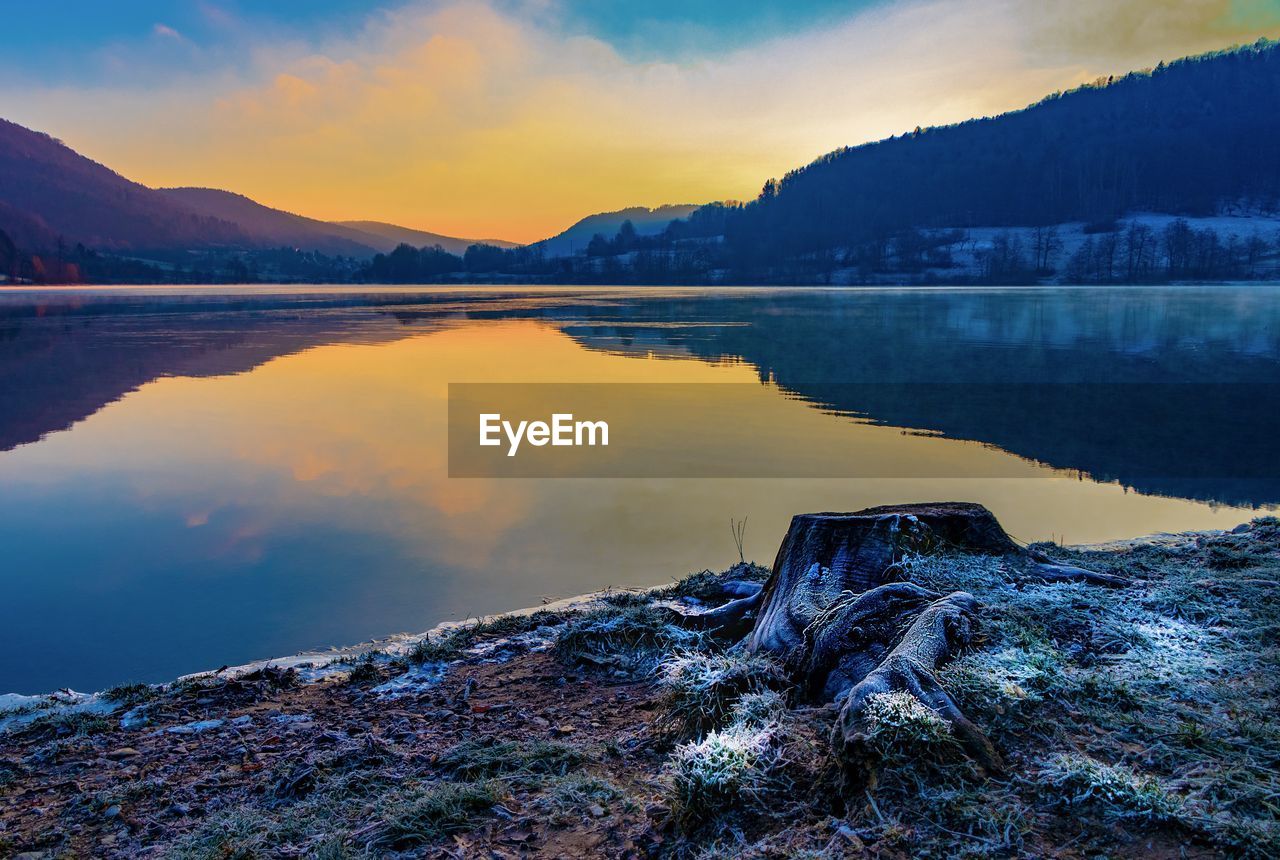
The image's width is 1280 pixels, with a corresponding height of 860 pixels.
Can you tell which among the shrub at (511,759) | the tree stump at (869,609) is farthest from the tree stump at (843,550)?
the shrub at (511,759)

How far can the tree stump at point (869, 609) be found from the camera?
390 centimetres

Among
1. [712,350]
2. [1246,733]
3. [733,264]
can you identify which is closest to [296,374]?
[712,350]

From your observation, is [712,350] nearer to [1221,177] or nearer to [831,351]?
[831,351]

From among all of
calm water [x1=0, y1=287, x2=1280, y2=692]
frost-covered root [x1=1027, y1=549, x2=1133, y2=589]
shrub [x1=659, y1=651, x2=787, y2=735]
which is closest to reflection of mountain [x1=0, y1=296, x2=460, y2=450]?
calm water [x1=0, y1=287, x2=1280, y2=692]

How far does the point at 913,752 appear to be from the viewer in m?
3.49

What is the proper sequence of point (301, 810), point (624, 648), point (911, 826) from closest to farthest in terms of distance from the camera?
point (911, 826) < point (301, 810) < point (624, 648)

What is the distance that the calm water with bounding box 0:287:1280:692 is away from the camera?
8.52 meters

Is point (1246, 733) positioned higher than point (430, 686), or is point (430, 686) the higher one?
point (1246, 733)

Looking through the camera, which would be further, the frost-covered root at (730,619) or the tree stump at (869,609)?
the frost-covered root at (730,619)

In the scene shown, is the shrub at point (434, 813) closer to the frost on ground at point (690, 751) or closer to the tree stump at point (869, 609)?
the frost on ground at point (690, 751)

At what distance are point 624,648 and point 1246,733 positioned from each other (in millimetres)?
3992

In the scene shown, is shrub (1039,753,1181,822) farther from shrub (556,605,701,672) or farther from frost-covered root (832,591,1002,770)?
shrub (556,605,701,672)

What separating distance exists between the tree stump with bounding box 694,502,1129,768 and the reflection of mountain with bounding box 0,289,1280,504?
27.4 feet

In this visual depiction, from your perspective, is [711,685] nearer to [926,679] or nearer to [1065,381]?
[926,679]
